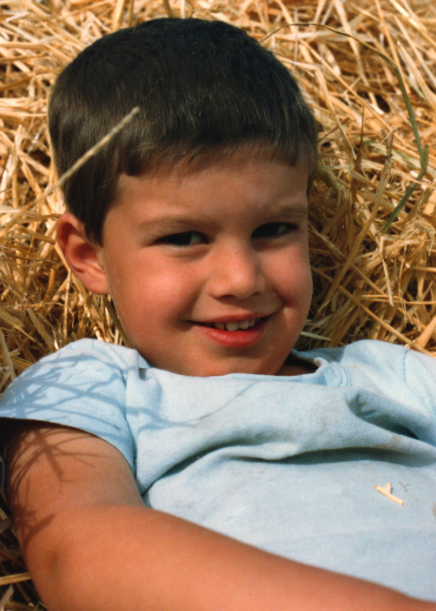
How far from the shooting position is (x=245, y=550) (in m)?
1.08

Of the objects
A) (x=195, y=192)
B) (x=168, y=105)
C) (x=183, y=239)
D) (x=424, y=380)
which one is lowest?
(x=424, y=380)

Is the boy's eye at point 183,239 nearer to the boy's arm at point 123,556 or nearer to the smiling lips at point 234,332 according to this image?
the smiling lips at point 234,332

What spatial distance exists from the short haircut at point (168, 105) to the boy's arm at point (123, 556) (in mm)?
612

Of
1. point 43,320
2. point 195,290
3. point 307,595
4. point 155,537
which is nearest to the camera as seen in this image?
point 307,595

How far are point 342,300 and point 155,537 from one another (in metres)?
1.30

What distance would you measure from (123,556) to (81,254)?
0.91 meters

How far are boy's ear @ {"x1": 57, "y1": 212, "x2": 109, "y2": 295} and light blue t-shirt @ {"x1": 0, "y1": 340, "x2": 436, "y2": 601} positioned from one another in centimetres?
20

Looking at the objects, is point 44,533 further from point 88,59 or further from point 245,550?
point 88,59

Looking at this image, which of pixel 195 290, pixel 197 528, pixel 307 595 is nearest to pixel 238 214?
pixel 195 290

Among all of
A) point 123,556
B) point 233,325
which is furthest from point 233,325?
point 123,556

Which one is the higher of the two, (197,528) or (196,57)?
(196,57)

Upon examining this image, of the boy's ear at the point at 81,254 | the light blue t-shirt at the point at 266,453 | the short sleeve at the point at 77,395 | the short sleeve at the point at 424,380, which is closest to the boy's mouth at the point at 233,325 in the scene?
the light blue t-shirt at the point at 266,453

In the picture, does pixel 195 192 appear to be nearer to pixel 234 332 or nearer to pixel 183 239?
pixel 183 239

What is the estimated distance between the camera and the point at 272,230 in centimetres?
163
